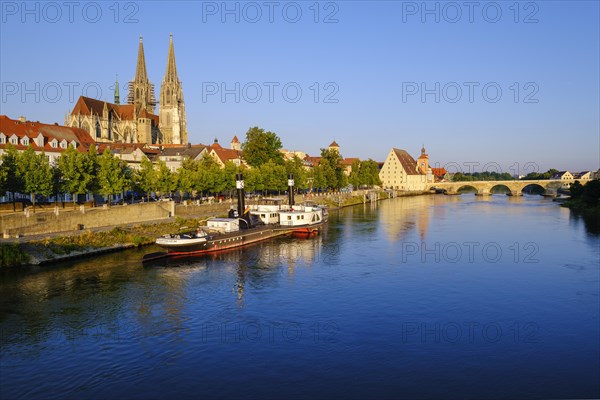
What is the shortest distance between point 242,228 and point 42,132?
4811 centimetres

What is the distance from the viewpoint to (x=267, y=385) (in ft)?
72.0

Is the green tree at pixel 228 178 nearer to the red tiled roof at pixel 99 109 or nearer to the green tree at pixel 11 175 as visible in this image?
the green tree at pixel 11 175

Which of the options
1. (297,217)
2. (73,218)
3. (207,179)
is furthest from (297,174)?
(73,218)

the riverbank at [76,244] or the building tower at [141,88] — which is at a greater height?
the building tower at [141,88]

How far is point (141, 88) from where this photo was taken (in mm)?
184000

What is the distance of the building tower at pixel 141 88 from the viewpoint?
183 meters

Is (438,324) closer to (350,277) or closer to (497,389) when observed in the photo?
(497,389)

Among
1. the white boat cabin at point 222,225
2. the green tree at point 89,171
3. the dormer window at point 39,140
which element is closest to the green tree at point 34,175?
the green tree at point 89,171

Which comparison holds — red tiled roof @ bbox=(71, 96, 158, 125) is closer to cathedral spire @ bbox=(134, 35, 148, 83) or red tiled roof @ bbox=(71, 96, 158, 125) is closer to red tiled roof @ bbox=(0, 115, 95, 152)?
cathedral spire @ bbox=(134, 35, 148, 83)

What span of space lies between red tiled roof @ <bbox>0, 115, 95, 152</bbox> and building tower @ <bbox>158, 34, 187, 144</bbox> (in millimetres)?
76051

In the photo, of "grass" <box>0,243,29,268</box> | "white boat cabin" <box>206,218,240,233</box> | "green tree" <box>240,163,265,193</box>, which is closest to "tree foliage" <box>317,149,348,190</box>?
"green tree" <box>240,163,265,193</box>

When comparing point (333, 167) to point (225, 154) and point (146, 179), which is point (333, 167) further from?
point (146, 179)

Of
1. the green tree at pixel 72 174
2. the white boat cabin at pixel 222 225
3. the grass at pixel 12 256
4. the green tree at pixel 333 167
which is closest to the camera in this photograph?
the grass at pixel 12 256

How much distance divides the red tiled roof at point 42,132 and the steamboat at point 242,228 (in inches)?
1454
